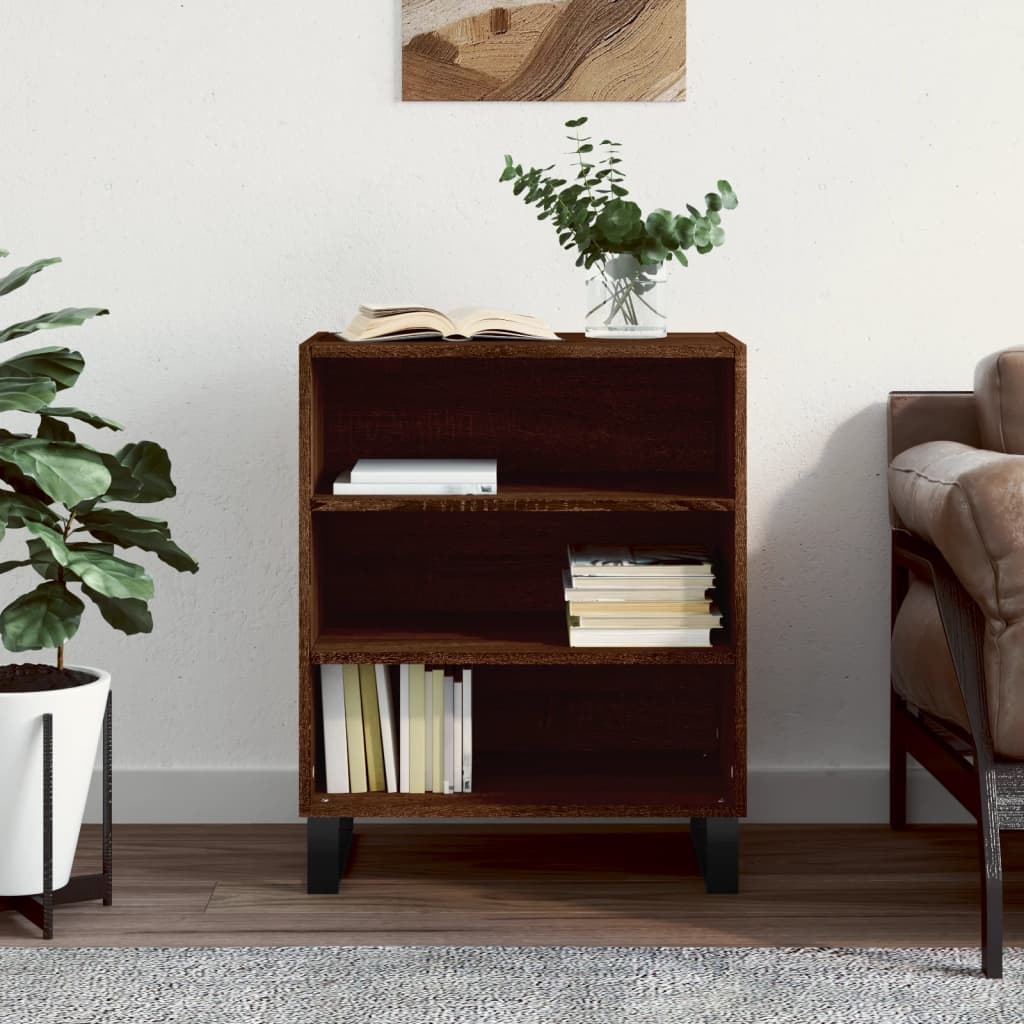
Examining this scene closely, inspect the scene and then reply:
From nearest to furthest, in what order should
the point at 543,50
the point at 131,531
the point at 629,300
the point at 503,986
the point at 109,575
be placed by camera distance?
1. the point at 503,986
2. the point at 109,575
3. the point at 131,531
4. the point at 629,300
5. the point at 543,50

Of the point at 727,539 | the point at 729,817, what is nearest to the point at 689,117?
the point at 727,539

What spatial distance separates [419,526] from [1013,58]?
1.42m

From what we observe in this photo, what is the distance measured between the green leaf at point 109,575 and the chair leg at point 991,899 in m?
1.25

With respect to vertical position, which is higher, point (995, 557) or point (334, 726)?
point (995, 557)

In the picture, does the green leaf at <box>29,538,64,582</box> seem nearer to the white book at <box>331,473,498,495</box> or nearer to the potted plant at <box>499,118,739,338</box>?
the white book at <box>331,473,498,495</box>

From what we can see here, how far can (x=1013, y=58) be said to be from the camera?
253 centimetres

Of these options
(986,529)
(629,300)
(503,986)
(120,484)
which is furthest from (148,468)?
(986,529)

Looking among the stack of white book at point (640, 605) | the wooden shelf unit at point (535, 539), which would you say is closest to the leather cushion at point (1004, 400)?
the wooden shelf unit at point (535, 539)

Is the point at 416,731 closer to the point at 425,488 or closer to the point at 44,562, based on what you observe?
the point at 425,488

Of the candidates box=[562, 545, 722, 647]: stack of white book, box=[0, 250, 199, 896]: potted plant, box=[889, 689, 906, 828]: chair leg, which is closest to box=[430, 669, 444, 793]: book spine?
box=[562, 545, 722, 647]: stack of white book

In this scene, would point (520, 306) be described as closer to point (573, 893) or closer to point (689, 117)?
point (689, 117)

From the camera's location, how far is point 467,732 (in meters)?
2.27

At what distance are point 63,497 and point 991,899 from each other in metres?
1.42

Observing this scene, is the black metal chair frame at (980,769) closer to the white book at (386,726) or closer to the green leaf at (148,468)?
the white book at (386,726)
